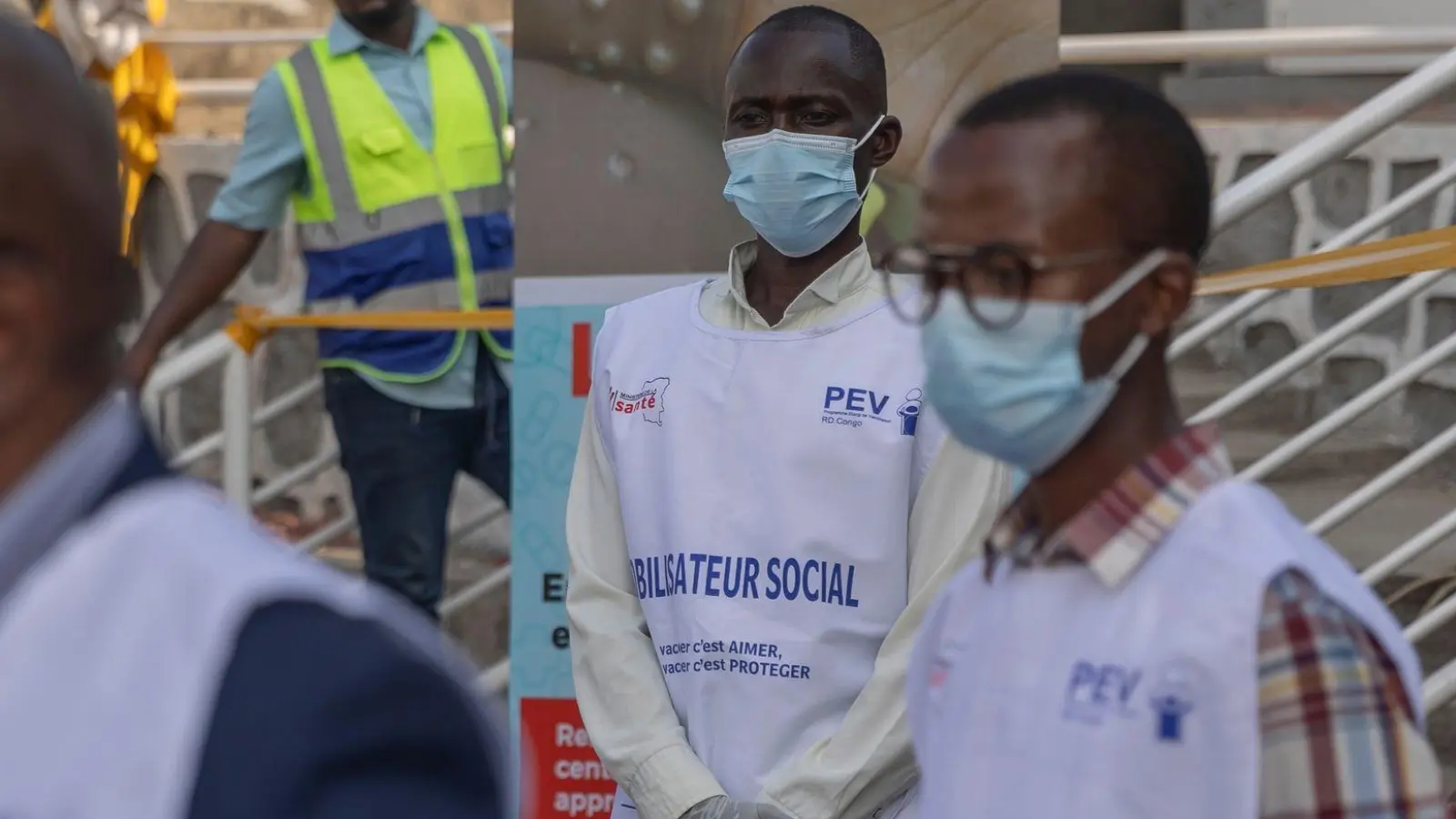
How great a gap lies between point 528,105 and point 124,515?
9.24 ft

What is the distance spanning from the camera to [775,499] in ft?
9.58

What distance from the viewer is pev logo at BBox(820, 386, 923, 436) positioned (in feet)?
9.52

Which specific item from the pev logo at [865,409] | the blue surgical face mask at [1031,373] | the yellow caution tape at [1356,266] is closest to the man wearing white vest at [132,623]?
the blue surgical face mask at [1031,373]

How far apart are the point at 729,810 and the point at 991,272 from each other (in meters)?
1.07

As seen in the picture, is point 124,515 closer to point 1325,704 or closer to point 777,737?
point 1325,704

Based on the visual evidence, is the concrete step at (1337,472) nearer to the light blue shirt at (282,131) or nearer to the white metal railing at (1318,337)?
the white metal railing at (1318,337)

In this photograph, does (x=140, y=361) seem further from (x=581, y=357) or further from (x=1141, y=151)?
(x=1141, y=151)

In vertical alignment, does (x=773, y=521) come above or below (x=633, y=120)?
below

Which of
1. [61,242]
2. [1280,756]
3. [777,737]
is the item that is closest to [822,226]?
[777,737]

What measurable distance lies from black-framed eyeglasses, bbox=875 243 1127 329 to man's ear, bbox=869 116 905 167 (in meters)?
1.09

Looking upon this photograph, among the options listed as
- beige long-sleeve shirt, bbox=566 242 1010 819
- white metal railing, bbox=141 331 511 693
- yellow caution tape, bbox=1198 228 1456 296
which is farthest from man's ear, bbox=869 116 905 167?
white metal railing, bbox=141 331 511 693

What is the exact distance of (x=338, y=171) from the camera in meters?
4.87

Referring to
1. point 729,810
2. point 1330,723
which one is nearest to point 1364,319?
point 729,810

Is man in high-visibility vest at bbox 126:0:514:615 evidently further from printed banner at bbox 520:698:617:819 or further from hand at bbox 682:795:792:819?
hand at bbox 682:795:792:819
